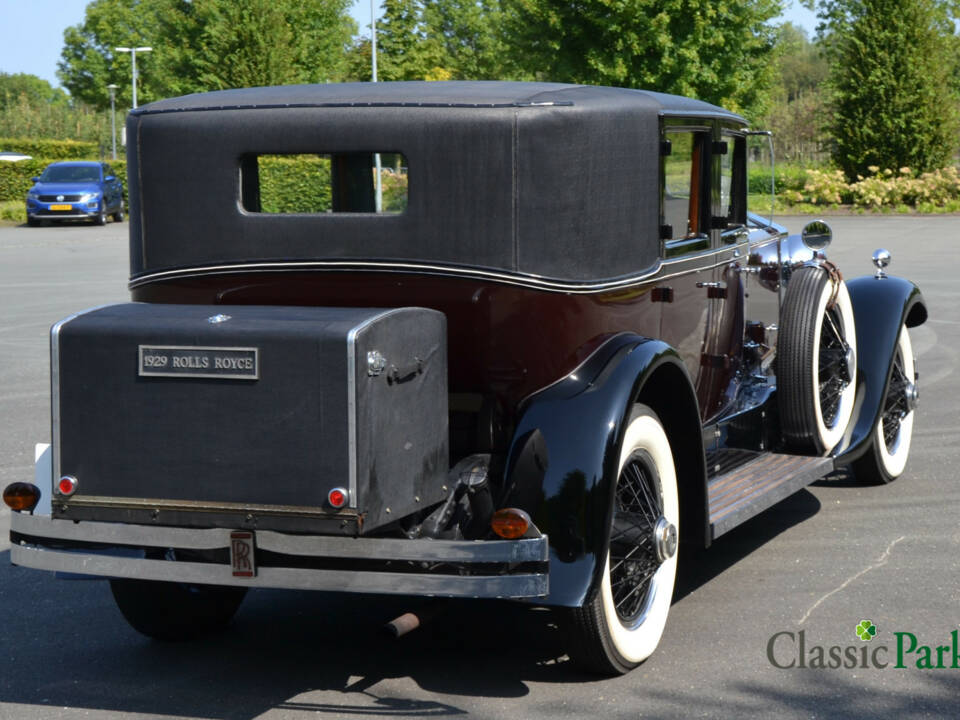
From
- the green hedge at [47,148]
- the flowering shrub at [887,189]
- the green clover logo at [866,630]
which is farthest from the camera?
the green hedge at [47,148]

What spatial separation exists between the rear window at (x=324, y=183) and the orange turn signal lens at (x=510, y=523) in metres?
1.11

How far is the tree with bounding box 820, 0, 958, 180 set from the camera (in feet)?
115

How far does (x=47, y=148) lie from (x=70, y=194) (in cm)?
1820

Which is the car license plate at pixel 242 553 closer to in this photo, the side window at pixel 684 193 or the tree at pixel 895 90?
the side window at pixel 684 193

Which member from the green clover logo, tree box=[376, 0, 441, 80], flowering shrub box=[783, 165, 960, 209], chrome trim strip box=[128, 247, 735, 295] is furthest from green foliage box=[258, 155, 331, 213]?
tree box=[376, 0, 441, 80]

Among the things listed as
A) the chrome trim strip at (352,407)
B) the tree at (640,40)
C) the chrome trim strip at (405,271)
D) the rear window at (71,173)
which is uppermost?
the tree at (640,40)

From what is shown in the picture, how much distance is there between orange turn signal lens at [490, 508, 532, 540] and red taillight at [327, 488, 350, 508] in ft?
1.58

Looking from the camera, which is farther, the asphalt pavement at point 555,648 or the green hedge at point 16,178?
the green hedge at point 16,178

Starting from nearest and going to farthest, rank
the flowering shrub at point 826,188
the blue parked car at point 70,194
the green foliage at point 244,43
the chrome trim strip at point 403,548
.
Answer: the chrome trim strip at point 403,548
the blue parked car at point 70,194
the flowering shrub at point 826,188
the green foliage at point 244,43

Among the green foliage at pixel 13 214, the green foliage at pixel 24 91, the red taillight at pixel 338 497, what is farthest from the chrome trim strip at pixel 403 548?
the green foliage at pixel 24 91

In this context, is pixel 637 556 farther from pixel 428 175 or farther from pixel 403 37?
pixel 403 37

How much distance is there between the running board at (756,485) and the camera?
16.1ft

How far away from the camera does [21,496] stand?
418 cm

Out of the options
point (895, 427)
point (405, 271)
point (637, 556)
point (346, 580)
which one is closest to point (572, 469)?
→ point (637, 556)
